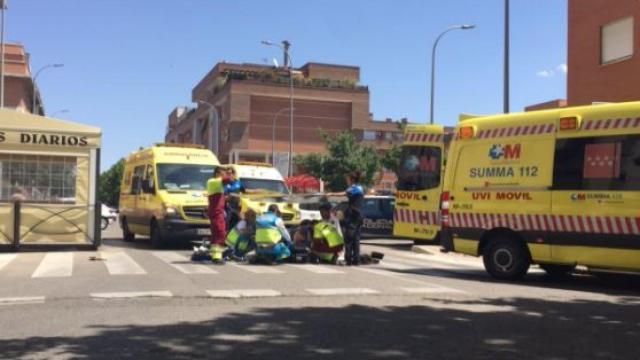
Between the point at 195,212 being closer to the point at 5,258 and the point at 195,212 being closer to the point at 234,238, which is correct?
the point at 234,238

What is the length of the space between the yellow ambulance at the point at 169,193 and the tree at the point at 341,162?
28.8 m

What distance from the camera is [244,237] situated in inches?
512

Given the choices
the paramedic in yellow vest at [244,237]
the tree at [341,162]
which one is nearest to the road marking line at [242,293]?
the paramedic in yellow vest at [244,237]

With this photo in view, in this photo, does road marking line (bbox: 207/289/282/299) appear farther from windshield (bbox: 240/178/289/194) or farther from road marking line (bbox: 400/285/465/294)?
windshield (bbox: 240/178/289/194)

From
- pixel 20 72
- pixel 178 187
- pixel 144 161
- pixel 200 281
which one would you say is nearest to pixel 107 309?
pixel 200 281

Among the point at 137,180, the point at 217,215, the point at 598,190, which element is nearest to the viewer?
the point at 598,190

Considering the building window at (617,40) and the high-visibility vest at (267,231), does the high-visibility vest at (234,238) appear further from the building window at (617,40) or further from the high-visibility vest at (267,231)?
the building window at (617,40)

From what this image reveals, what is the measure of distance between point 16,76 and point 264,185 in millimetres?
50134

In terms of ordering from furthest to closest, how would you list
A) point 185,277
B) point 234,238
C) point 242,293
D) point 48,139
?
point 48,139 → point 234,238 → point 185,277 → point 242,293

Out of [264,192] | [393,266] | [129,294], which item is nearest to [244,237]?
[393,266]

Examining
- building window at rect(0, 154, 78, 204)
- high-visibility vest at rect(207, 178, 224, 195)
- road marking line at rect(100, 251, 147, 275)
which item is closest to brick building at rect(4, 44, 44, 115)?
building window at rect(0, 154, 78, 204)

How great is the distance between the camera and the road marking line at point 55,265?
35.2 ft

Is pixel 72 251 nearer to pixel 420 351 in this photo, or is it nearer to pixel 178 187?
pixel 178 187

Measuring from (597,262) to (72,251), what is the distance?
10.8 meters
